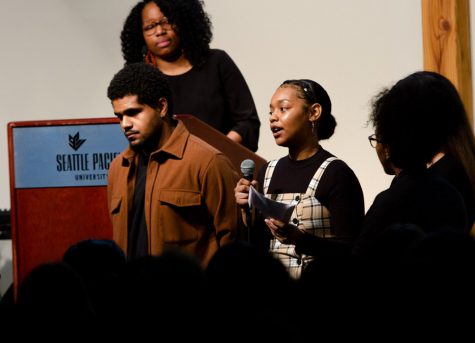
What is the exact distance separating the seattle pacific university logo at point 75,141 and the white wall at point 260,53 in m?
2.13

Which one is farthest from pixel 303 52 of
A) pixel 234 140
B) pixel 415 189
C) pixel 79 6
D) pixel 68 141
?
pixel 415 189

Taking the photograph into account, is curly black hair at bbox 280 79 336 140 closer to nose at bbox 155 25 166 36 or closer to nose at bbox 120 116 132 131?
nose at bbox 120 116 132 131

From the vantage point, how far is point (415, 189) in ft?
5.56

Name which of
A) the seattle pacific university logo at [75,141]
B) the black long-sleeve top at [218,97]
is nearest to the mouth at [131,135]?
the seattle pacific university logo at [75,141]

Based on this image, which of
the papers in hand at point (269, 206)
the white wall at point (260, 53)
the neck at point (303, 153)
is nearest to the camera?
the papers in hand at point (269, 206)

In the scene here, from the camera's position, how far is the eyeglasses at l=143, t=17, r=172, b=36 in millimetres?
3430

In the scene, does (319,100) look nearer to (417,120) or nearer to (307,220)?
(307,220)

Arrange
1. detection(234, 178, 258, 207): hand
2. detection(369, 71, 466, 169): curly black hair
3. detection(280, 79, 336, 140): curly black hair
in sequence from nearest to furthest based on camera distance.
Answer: detection(369, 71, 466, 169): curly black hair
detection(234, 178, 258, 207): hand
detection(280, 79, 336, 140): curly black hair

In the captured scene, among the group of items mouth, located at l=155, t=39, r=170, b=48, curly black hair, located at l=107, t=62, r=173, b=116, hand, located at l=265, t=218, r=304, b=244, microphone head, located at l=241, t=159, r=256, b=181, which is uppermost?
mouth, located at l=155, t=39, r=170, b=48

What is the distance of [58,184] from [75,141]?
15 centimetres

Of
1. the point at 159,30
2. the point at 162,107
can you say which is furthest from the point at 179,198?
the point at 159,30

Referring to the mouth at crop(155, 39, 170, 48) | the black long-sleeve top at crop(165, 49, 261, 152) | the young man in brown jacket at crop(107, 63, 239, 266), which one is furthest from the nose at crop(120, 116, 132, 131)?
the mouth at crop(155, 39, 170, 48)

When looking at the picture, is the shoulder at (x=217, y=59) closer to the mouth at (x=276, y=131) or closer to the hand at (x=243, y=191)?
the mouth at (x=276, y=131)

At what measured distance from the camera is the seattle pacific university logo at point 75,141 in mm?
2908
